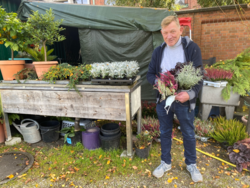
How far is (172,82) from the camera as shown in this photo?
1.89m

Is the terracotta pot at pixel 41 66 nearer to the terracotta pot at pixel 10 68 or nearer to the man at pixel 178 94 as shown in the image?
the terracotta pot at pixel 10 68

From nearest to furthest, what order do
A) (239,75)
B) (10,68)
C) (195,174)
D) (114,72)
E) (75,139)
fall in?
1. (195,174)
2. (114,72)
3. (10,68)
4. (75,139)
5. (239,75)

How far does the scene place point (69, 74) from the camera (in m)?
2.85

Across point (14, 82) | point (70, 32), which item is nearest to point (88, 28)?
point (70, 32)

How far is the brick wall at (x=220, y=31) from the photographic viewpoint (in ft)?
20.7

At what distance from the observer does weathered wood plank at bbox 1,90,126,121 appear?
105 inches

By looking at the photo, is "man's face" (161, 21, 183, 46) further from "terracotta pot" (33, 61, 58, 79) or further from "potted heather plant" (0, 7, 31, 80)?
"potted heather plant" (0, 7, 31, 80)

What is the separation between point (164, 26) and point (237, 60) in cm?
306

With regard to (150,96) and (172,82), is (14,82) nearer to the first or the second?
(172,82)

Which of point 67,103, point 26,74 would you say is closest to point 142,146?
point 67,103

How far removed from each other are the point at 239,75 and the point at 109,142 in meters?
3.07

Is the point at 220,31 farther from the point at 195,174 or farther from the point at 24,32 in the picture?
the point at 24,32

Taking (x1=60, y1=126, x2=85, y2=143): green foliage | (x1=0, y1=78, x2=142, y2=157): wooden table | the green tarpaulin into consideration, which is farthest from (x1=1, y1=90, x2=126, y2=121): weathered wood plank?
the green tarpaulin

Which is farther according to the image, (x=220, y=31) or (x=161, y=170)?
(x=220, y=31)
